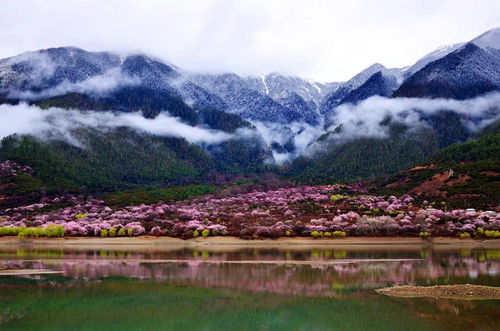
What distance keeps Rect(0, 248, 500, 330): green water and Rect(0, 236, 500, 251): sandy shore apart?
27799mm

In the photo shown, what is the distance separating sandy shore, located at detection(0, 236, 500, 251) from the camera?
8594cm

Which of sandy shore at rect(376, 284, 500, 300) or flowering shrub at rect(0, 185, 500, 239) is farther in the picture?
flowering shrub at rect(0, 185, 500, 239)

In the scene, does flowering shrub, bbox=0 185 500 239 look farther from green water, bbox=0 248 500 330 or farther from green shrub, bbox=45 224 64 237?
green water, bbox=0 248 500 330

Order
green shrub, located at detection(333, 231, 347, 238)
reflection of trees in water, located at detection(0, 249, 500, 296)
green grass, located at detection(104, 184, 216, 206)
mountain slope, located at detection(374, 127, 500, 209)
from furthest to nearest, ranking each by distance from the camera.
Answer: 1. green grass, located at detection(104, 184, 216, 206)
2. mountain slope, located at detection(374, 127, 500, 209)
3. green shrub, located at detection(333, 231, 347, 238)
4. reflection of trees in water, located at detection(0, 249, 500, 296)

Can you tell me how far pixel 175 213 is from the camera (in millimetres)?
117500

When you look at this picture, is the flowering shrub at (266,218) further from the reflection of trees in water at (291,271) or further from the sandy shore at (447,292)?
the sandy shore at (447,292)

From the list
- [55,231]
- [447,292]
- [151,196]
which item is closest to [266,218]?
[55,231]

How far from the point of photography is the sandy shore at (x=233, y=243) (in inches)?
3383

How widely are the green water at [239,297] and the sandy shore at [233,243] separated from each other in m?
27.8

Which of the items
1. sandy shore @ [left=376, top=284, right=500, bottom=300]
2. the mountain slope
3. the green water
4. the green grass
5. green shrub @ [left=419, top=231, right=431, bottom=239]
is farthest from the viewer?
the green grass

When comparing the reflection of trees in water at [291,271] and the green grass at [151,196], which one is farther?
the green grass at [151,196]

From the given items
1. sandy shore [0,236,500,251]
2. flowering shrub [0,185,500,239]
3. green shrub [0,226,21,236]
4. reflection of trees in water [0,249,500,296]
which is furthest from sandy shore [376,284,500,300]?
green shrub [0,226,21,236]

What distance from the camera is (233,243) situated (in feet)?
306

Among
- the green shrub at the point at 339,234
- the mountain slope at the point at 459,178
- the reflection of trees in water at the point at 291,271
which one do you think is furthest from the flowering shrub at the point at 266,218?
the reflection of trees in water at the point at 291,271
